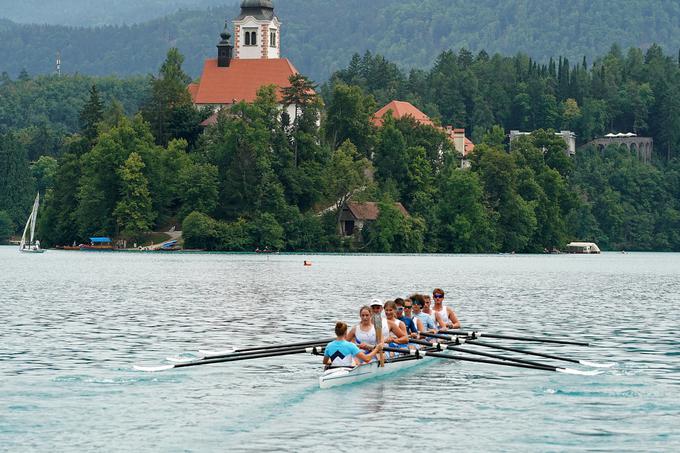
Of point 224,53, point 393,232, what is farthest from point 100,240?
point 224,53

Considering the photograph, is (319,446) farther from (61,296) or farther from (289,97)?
(289,97)

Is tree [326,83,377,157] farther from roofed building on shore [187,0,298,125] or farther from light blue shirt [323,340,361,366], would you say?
light blue shirt [323,340,361,366]

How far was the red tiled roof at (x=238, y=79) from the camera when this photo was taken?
18638cm

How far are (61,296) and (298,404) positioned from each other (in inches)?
1569

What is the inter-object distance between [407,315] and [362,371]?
555 centimetres

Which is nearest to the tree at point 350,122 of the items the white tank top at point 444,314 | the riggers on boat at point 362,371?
the white tank top at point 444,314

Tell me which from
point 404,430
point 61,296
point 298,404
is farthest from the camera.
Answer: point 61,296

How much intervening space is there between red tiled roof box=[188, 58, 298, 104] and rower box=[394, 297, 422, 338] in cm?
14936

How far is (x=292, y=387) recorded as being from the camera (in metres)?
32.3

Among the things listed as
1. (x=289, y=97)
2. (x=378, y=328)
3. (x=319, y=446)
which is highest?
(x=289, y=97)

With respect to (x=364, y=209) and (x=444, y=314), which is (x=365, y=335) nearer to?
(x=444, y=314)

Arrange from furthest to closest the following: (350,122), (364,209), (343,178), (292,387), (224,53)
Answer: (224,53), (350,122), (364,209), (343,178), (292,387)

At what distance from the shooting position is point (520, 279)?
Answer: 9625cm

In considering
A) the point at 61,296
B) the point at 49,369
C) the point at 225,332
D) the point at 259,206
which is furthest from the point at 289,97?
the point at 49,369
